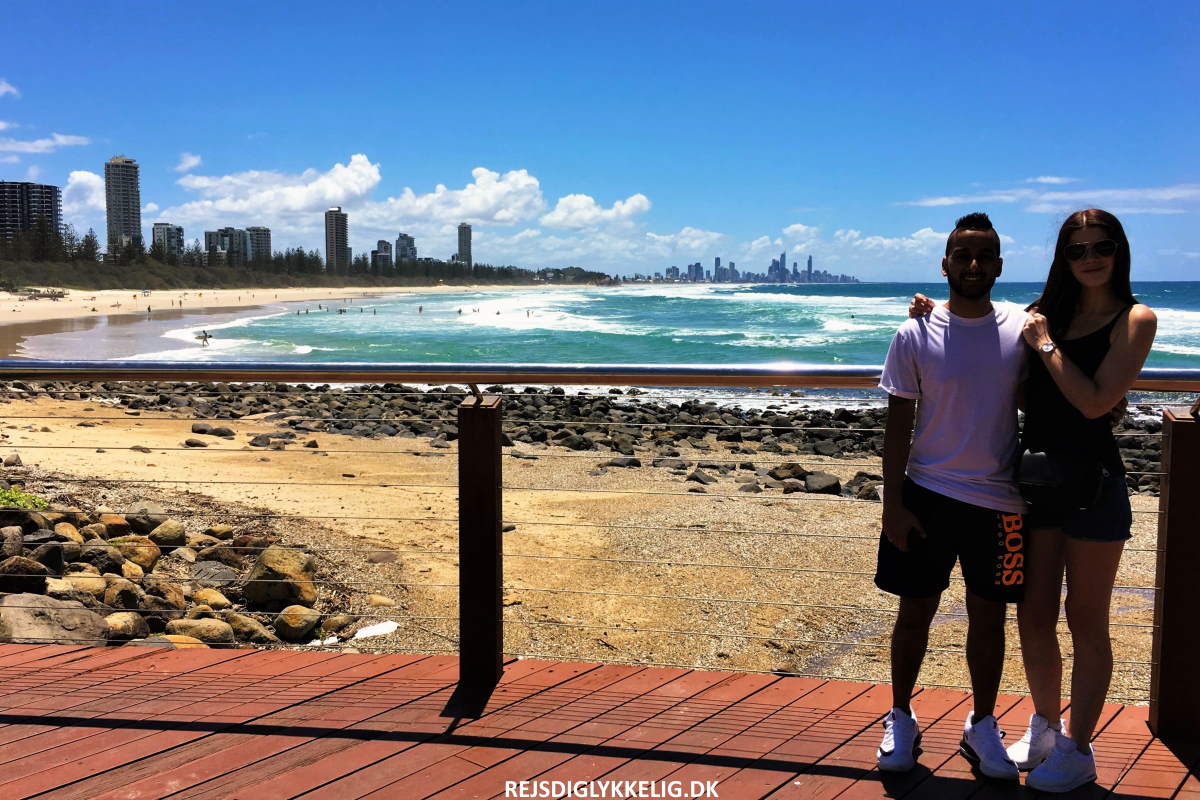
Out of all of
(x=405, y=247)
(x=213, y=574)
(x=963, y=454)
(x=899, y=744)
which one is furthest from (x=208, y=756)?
(x=405, y=247)

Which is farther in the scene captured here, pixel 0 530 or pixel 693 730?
pixel 0 530

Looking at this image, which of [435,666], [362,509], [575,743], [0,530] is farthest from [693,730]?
[362,509]

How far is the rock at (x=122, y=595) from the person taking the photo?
422 cm

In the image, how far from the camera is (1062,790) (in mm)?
2301

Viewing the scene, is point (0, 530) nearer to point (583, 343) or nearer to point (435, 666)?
point (435, 666)

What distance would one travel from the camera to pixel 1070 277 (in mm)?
2221

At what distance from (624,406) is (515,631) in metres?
9.88

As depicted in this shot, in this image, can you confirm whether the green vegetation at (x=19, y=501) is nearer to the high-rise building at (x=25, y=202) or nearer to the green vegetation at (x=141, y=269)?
the green vegetation at (x=141, y=269)

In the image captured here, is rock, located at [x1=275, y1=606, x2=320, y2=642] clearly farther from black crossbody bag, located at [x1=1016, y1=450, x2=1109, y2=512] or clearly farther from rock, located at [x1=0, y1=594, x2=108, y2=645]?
black crossbody bag, located at [x1=1016, y1=450, x2=1109, y2=512]

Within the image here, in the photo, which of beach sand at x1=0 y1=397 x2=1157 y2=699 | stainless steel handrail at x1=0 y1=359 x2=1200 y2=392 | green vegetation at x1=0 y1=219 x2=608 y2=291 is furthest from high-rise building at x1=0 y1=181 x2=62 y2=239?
stainless steel handrail at x1=0 y1=359 x2=1200 y2=392

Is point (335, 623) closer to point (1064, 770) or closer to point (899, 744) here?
point (899, 744)

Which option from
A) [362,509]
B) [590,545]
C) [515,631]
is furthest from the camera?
[362,509]

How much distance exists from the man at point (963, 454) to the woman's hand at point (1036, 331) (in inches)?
1.3

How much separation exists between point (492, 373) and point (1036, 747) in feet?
5.80
